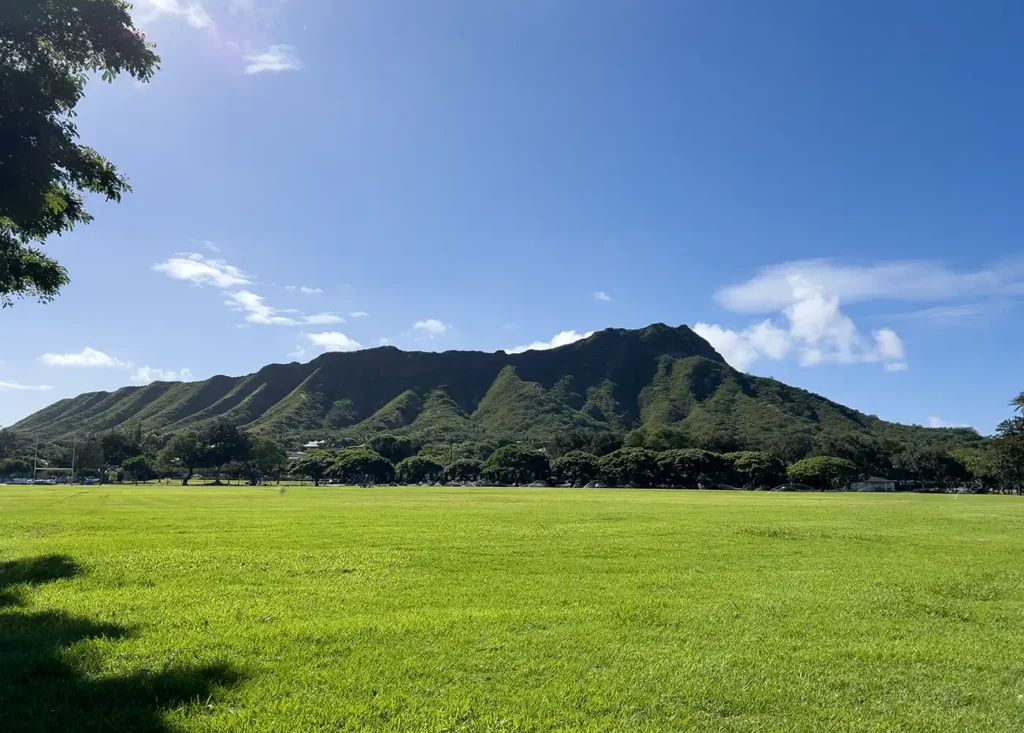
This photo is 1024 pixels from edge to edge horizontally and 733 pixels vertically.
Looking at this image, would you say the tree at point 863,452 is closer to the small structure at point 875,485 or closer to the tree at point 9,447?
the small structure at point 875,485

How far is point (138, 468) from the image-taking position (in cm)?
13938

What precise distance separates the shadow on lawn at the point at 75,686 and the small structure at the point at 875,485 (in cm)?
14410

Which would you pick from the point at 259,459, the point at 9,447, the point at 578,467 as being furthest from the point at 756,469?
the point at 9,447

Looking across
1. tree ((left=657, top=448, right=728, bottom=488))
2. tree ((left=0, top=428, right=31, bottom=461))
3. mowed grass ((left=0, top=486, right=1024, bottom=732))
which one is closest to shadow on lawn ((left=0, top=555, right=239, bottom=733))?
mowed grass ((left=0, top=486, right=1024, bottom=732))

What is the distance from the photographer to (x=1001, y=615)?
11.9m

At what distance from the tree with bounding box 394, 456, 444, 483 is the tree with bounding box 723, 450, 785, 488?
60.3 metres

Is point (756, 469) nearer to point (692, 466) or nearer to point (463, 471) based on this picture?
point (692, 466)

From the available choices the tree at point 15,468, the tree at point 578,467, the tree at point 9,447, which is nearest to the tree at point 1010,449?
the tree at point 578,467

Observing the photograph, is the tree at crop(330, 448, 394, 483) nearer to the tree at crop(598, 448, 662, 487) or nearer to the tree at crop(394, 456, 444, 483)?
the tree at crop(394, 456, 444, 483)

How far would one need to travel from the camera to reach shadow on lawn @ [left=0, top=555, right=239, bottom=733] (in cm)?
636

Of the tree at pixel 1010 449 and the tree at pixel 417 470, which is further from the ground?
the tree at pixel 1010 449

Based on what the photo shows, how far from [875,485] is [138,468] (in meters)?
147

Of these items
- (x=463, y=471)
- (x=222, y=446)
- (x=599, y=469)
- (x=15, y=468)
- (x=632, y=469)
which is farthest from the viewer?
(x=15, y=468)

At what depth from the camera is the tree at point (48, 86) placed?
34.4 ft
